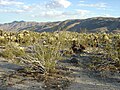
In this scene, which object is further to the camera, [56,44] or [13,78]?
[56,44]

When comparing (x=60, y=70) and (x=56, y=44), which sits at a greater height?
(x=56, y=44)

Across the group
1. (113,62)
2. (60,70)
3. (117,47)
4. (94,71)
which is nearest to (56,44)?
(60,70)

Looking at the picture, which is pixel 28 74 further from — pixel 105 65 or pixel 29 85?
pixel 105 65

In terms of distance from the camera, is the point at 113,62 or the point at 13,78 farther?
the point at 113,62

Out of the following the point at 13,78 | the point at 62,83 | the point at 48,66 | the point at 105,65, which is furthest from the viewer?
the point at 105,65

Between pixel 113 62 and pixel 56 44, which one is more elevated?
pixel 56 44

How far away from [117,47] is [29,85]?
6.11 m

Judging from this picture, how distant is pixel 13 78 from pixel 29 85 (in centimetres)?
116

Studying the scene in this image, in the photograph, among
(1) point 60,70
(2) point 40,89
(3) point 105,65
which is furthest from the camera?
(3) point 105,65

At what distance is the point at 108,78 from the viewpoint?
34.8 feet

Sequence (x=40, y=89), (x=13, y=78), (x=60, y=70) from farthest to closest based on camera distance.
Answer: (x=60, y=70), (x=13, y=78), (x=40, y=89)

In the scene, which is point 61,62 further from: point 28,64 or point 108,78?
point 108,78

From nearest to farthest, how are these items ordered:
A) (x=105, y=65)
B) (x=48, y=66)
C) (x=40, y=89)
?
(x=40, y=89) → (x=48, y=66) → (x=105, y=65)

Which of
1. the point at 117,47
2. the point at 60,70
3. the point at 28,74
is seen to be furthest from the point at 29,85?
the point at 117,47
